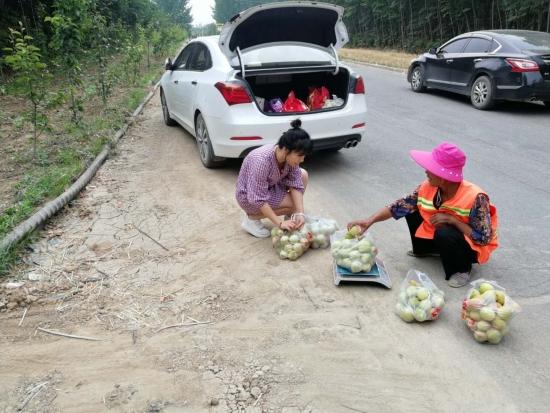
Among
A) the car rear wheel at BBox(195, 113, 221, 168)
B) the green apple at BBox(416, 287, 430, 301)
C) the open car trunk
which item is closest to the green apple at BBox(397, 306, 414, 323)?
the green apple at BBox(416, 287, 430, 301)

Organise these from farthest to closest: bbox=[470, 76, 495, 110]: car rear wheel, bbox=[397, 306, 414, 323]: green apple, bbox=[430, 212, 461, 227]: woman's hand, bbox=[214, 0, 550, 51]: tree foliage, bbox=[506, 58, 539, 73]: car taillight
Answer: bbox=[214, 0, 550, 51]: tree foliage
bbox=[470, 76, 495, 110]: car rear wheel
bbox=[506, 58, 539, 73]: car taillight
bbox=[430, 212, 461, 227]: woman's hand
bbox=[397, 306, 414, 323]: green apple

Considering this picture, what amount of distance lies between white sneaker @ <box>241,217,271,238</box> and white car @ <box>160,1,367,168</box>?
1301mm

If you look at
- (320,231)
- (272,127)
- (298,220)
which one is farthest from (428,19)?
(298,220)

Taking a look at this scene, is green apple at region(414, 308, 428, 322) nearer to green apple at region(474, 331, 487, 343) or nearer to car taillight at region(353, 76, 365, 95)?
green apple at region(474, 331, 487, 343)

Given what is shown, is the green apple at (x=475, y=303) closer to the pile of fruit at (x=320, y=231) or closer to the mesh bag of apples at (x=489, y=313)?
the mesh bag of apples at (x=489, y=313)

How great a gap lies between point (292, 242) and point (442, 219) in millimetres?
1232

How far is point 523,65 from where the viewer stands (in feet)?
27.5

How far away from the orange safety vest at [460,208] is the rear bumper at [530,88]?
6.14 metres

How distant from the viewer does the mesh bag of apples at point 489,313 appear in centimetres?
279

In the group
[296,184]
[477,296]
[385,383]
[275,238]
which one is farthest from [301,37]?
[385,383]

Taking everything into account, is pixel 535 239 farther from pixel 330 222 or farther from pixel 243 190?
pixel 243 190

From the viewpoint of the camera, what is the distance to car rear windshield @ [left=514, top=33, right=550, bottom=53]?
8656 millimetres

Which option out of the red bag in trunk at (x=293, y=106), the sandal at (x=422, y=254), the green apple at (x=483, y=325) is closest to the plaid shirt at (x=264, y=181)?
the sandal at (x=422, y=254)

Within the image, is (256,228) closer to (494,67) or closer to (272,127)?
(272,127)
